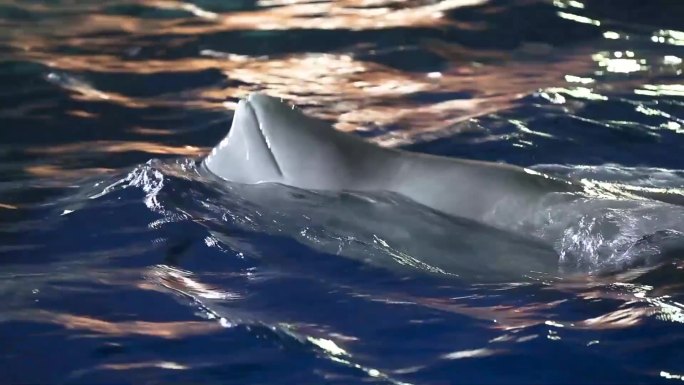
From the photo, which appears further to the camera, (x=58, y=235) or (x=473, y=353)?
(x=58, y=235)

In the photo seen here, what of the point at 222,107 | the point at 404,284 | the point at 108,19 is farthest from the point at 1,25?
the point at 404,284

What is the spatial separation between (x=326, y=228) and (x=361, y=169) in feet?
1.06

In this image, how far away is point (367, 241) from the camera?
4.16 metres

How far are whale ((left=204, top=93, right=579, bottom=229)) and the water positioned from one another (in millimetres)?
88

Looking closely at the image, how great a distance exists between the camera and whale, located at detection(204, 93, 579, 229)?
13.6 feet

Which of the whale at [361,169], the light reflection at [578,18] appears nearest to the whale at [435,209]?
the whale at [361,169]

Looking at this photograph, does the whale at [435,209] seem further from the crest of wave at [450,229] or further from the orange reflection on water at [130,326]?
the orange reflection on water at [130,326]

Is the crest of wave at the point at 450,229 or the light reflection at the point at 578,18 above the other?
the light reflection at the point at 578,18

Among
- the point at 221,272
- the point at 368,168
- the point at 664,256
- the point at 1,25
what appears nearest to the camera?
the point at 664,256

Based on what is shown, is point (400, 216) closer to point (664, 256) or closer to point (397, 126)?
point (664, 256)

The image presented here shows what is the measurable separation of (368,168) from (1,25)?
6733 millimetres

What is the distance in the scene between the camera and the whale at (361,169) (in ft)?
13.6

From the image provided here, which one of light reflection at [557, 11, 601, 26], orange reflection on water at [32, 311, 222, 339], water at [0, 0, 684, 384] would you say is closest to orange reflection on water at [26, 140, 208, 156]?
water at [0, 0, 684, 384]

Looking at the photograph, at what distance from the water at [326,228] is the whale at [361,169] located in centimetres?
9
